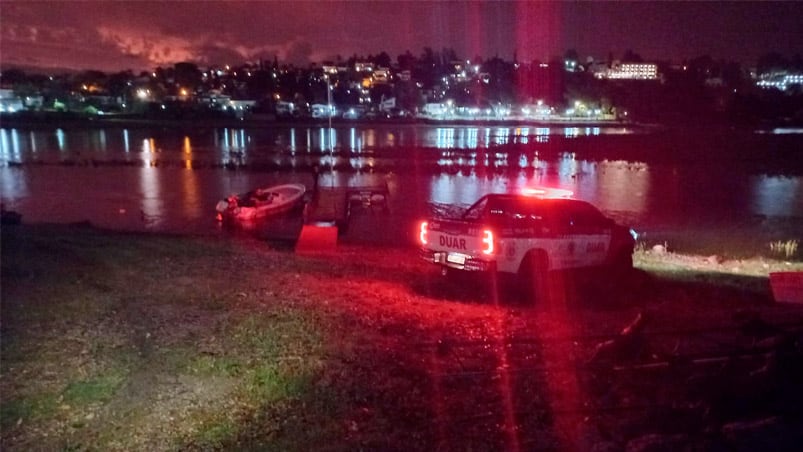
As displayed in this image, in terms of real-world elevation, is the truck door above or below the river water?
above

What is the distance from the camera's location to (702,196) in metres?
45.3

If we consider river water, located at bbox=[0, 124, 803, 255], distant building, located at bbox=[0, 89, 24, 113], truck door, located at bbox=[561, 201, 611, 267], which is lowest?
river water, located at bbox=[0, 124, 803, 255]

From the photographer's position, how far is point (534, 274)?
39.7 ft

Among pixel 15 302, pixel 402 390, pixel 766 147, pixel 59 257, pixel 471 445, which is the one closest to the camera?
pixel 471 445

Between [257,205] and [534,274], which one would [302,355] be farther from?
[257,205]

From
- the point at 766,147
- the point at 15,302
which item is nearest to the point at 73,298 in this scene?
the point at 15,302

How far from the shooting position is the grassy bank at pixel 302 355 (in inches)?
249

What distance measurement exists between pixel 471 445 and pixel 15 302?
7001mm

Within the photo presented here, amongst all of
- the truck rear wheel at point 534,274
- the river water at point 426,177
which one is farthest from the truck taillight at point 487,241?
the river water at point 426,177

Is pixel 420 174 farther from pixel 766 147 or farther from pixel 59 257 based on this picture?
pixel 59 257

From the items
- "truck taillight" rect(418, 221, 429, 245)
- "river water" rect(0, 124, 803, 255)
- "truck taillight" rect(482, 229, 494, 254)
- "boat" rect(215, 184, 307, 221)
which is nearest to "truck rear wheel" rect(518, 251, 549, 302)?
"truck taillight" rect(482, 229, 494, 254)

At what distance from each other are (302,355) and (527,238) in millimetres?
5153

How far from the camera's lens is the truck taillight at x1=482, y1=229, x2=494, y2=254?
38.0 ft

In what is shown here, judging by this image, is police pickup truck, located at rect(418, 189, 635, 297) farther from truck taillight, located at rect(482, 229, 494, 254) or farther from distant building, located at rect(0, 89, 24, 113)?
distant building, located at rect(0, 89, 24, 113)
